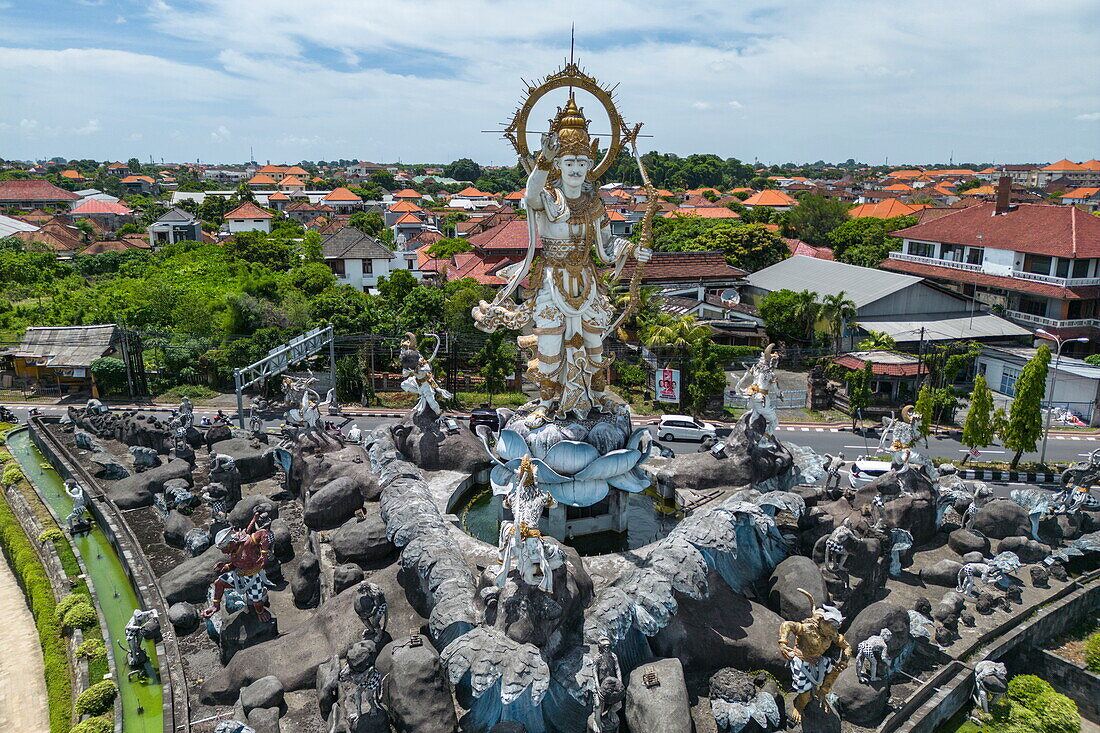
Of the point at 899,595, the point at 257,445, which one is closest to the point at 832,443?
the point at 899,595

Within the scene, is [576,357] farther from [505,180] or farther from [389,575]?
[505,180]

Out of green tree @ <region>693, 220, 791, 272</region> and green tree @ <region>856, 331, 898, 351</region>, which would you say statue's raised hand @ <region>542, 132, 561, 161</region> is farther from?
green tree @ <region>693, 220, 791, 272</region>

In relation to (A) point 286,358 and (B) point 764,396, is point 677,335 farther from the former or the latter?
(A) point 286,358

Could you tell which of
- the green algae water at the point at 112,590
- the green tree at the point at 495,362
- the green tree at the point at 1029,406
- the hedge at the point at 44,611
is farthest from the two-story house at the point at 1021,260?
the hedge at the point at 44,611

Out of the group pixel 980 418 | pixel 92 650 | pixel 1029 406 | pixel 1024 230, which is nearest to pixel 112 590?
pixel 92 650

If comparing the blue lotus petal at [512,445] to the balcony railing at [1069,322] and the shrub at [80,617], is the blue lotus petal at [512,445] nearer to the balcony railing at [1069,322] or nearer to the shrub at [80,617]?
the shrub at [80,617]

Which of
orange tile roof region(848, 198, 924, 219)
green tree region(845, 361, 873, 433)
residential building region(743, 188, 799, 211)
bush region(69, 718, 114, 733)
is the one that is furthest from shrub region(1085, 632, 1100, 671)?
residential building region(743, 188, 799, 211)
